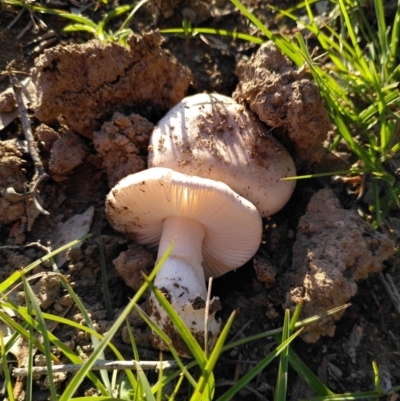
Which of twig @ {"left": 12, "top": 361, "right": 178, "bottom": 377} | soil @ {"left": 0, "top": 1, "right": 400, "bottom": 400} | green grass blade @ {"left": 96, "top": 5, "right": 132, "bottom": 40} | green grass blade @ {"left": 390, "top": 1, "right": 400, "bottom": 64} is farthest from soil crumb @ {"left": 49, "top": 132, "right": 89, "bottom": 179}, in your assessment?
green grass blade @ {"left": 390, "top": 1, "right": 400, "bottom": 64}

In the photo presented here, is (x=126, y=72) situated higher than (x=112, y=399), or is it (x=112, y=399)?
(x=126, y=72)

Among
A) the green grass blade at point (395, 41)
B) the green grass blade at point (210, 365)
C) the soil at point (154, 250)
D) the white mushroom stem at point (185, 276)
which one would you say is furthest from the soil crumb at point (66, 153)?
the green grass blade at point (395, 41)

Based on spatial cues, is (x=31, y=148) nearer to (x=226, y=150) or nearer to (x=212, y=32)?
(x=226, y=150)

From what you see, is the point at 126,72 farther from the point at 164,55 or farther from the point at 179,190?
the point at 179,190

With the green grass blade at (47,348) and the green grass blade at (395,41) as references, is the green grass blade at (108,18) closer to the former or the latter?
the green grass blade at (395,41)

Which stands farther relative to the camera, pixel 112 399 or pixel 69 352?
pixel 69 352

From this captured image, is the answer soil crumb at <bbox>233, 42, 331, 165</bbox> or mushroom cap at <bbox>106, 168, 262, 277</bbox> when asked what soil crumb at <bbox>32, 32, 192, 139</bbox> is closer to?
soil crumb at <bbox>233, 42, 331, 165</bbox>

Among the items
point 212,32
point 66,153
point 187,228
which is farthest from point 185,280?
point 212,32

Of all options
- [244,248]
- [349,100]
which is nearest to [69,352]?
[244,248]
